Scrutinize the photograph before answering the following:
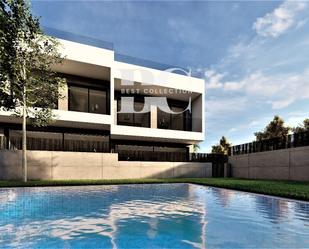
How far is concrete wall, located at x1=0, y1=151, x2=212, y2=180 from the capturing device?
56.2ft

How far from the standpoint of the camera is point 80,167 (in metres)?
19.5

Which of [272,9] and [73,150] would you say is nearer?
[272,9]

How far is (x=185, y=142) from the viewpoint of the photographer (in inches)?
1073

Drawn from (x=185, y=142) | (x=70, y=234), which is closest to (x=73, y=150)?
(x=185, y=142)

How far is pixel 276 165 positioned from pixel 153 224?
16.3 m

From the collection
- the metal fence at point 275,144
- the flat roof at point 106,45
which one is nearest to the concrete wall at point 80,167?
the metal fence at point 275,144

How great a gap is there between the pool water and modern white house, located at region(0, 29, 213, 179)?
11.7 metres

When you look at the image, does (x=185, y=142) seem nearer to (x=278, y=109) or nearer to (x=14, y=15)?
(x=278, y=109)

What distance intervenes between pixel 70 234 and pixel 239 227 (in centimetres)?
350

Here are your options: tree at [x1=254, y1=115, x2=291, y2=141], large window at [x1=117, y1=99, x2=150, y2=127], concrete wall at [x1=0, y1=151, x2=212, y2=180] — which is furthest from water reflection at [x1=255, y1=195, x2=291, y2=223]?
tree at [x1=254, y1=115, x2=291, y2=141]

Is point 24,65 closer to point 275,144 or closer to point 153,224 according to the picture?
point 153,224

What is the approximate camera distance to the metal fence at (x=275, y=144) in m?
17.5

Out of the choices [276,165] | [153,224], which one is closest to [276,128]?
[276,165]

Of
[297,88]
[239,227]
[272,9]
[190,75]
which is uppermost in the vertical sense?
[272,9]
